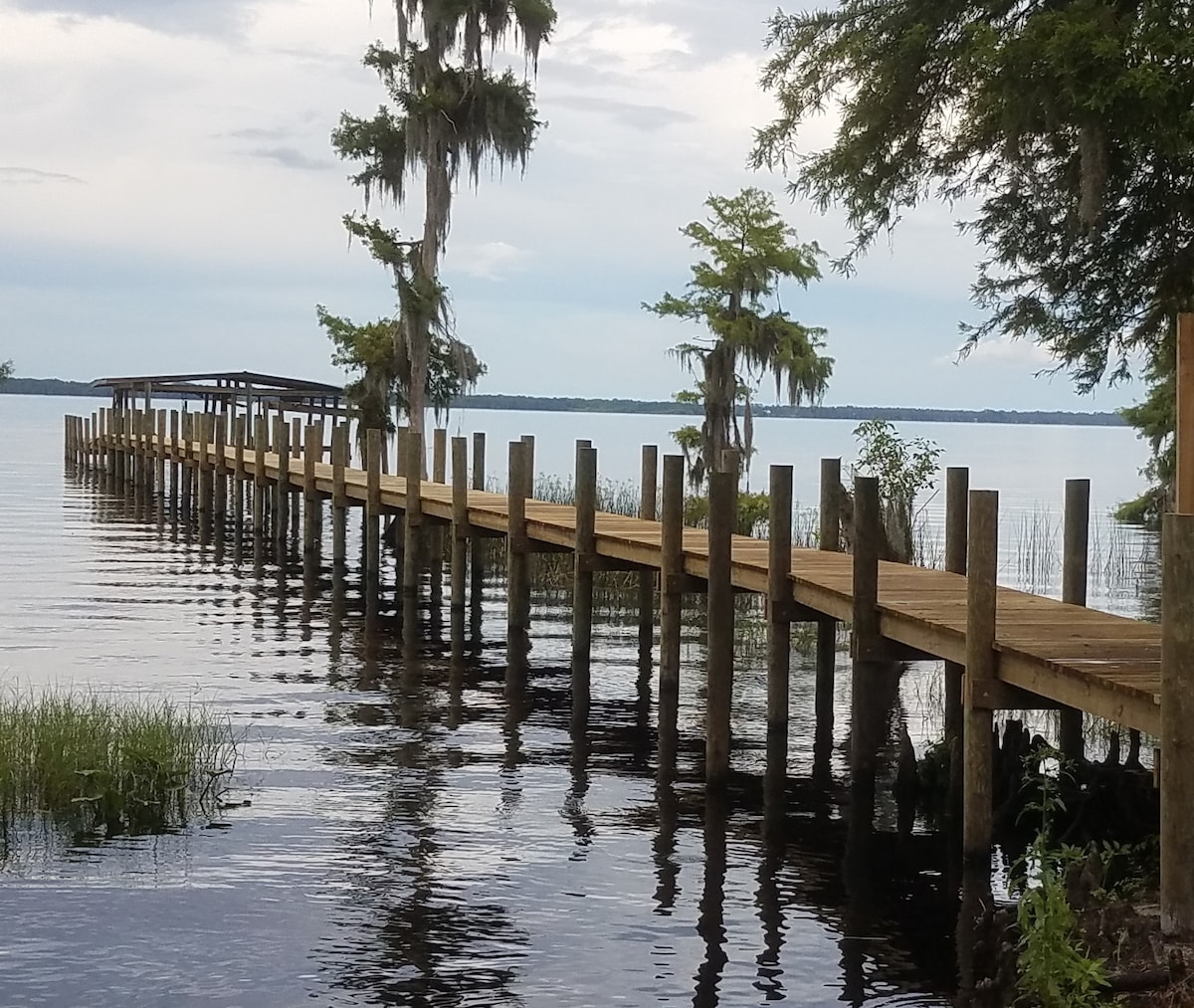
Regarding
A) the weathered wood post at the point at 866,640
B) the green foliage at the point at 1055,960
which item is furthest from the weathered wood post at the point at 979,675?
the green foliage at the point at 1055,960

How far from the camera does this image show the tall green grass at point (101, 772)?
34.3 feet

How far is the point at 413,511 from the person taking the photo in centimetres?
2122

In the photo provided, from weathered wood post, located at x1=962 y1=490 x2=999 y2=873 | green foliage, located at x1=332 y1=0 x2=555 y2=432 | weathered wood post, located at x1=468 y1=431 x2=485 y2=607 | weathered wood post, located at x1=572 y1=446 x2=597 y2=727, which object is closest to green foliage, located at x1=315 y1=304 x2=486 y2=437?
green foliage, located at x1=332 y1=0 x2=555 y2=432

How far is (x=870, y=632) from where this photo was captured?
10.6 meters

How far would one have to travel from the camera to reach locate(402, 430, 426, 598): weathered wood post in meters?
20.9

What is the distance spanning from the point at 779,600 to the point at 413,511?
10072 mm

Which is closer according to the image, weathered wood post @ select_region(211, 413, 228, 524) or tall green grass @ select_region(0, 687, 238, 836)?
tall green grass @ select_region(0, 687, 238, 836)

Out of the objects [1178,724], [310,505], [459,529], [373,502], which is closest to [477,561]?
[459,529]

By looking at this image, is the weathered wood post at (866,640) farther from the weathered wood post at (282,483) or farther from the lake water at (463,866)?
the weathered wood post at (282,483)

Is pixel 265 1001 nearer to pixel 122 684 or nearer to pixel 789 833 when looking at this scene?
pixel 789 833

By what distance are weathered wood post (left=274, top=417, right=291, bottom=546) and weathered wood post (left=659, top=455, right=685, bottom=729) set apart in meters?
15.2

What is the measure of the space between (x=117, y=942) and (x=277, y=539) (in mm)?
21219

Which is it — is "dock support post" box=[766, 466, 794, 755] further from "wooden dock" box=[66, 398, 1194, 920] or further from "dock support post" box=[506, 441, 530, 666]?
"dock support post" box=[506, 441, 530, 666]

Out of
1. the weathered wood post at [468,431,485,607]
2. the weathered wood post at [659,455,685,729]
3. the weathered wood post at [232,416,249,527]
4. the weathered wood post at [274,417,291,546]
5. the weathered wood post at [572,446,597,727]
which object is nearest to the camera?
the weathered wood post at [659,455,685,729]
